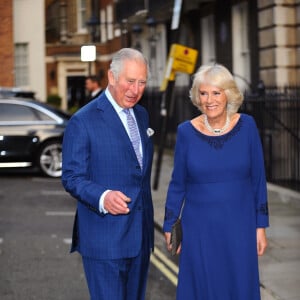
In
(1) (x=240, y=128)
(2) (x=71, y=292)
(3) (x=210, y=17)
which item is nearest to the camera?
(1) (x=240, y=128)

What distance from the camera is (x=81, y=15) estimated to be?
44.3 m

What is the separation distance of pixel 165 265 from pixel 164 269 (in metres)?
0.19

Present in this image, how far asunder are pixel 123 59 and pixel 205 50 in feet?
57.5

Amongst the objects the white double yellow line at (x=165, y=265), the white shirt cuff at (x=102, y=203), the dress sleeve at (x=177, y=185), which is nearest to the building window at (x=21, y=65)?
the white double yellow line at (x=165, y=265)

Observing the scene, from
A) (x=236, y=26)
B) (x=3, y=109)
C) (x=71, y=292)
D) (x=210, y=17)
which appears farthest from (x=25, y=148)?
(x=71, y=292)

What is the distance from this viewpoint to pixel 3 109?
16297 mm

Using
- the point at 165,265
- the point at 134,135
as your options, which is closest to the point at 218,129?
the point at 134,135

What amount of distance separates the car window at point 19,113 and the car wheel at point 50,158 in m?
0.57

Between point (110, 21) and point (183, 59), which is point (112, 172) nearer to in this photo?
point (183, 59)

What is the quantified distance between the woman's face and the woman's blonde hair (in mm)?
23

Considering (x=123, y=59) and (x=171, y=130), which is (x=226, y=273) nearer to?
(x=123, y=59)

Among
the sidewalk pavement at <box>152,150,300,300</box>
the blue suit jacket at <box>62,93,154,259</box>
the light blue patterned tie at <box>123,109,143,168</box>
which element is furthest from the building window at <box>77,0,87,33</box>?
the blue suit jacket at <box>62,93,154,259</box>

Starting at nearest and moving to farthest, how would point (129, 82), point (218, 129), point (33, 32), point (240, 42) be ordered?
point (129, 82), point (218, 129), point (240, 42), point (33, 32)

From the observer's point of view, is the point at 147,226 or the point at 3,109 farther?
the point at 3,109
